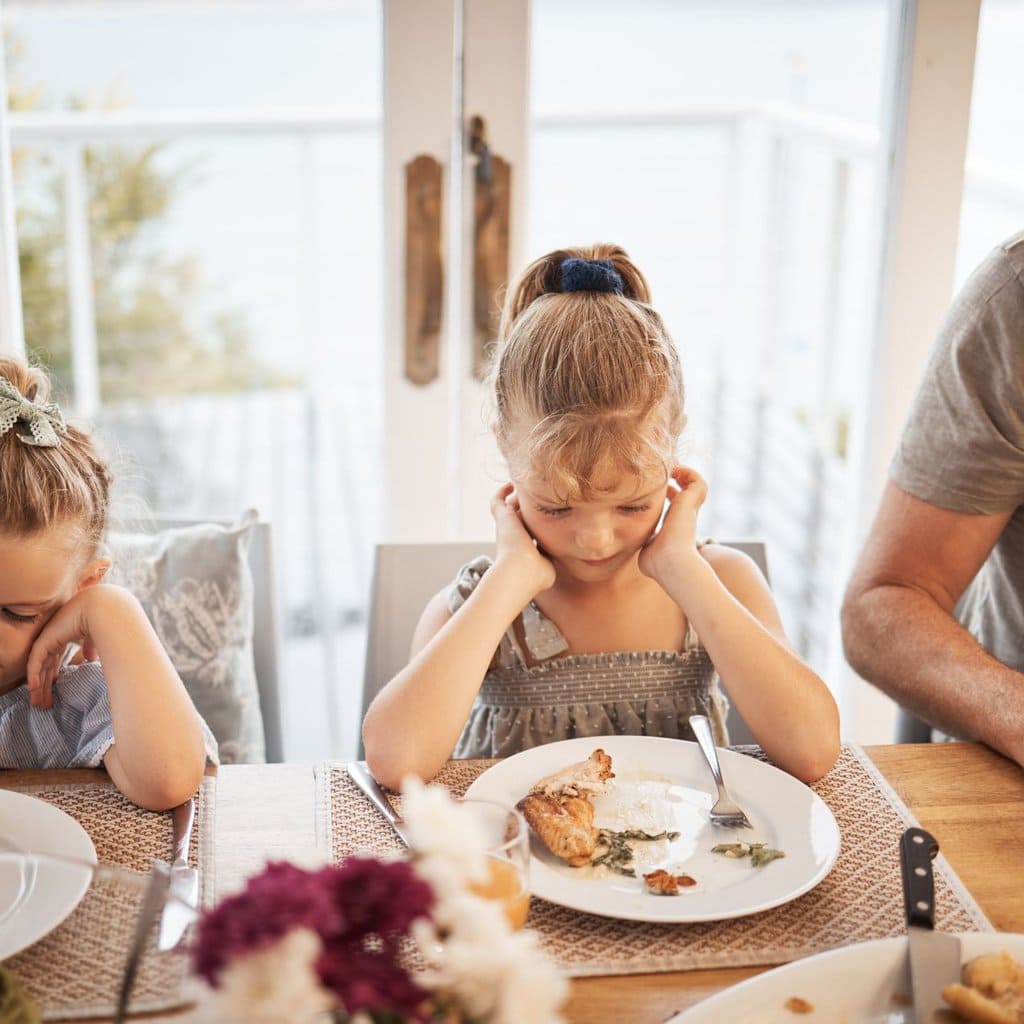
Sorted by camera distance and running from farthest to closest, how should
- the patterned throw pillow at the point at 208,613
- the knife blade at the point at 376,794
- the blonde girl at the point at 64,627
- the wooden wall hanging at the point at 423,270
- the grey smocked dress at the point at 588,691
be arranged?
1. the wooden wall hanging at the point at 423,270
2. the patterned throw pillow at the point at 208,613
3. the grey smocked dress at the point at 588,691
4. the blonde girl at the point at 64,627
5. the knife blade at the point at 376,794

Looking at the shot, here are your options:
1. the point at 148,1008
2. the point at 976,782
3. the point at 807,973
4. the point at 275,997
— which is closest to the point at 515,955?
the point at 275,997

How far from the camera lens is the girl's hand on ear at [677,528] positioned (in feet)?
4.46

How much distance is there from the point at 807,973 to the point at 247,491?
141 inches

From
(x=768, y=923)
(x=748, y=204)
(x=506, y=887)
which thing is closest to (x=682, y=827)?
(x=768, y=923)

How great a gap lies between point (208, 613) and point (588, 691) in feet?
1.91

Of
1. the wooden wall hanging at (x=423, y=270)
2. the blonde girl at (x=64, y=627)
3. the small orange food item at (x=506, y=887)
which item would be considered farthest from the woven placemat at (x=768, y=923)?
the wooden wall hanging at (x=423, y=270)

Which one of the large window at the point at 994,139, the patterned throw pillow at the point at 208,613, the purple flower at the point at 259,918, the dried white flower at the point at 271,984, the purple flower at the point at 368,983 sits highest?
the large window at the point at 994,139

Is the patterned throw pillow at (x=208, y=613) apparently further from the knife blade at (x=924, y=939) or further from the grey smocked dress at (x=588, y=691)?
the knife blade at (x=924, y=939)

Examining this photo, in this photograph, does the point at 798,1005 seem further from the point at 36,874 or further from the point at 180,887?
the point at 36,874

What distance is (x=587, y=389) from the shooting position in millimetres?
1316

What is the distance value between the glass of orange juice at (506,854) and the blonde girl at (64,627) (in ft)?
1.41

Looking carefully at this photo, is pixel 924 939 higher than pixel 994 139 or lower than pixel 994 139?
lower

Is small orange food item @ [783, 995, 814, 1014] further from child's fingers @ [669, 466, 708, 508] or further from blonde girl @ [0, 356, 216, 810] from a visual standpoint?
child's fingers @ [669, 466, 708, 508]

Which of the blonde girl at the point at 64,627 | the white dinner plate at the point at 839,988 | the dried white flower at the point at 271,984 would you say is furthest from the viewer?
the blonde girl at the point at 64,627
